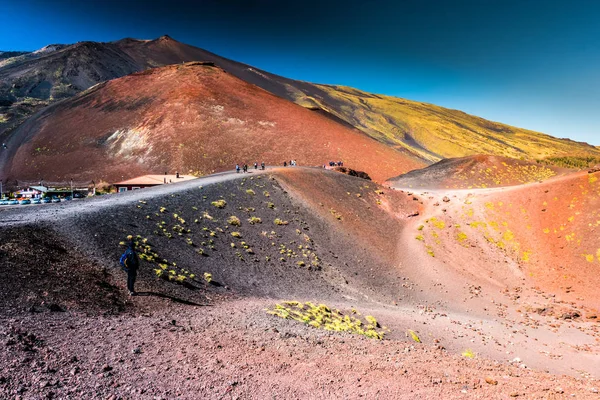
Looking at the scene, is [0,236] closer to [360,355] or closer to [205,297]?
[205,297]

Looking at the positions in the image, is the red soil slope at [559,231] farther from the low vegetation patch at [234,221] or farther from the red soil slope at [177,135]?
the red soil slope at [177,135]

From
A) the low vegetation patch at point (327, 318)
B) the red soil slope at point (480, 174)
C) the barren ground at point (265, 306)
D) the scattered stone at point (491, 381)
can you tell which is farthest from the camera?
the red soil slope at point (480, 174)

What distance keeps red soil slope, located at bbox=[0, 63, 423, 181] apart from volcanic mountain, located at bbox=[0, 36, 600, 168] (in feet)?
62.4

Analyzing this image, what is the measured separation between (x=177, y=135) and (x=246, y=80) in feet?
257

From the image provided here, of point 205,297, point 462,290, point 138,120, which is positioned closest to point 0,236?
point 205,297

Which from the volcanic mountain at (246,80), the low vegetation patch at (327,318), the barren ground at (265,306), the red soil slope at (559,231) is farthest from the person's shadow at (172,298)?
the volcanic mountain at (246,80)

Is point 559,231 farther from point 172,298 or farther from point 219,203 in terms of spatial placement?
point 172,298

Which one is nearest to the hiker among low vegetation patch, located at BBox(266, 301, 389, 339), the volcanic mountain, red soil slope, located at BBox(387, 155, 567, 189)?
low vegetation patch, located at BBox(266, 301, 389, 339)

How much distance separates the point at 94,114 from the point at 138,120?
11.7 m

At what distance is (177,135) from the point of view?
53.3m

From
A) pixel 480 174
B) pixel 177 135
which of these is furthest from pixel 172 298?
pixel 177 135

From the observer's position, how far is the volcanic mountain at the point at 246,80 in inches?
3632

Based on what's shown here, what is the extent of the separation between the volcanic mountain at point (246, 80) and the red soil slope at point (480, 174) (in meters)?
41.4

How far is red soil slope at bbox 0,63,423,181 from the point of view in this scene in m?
49.8
